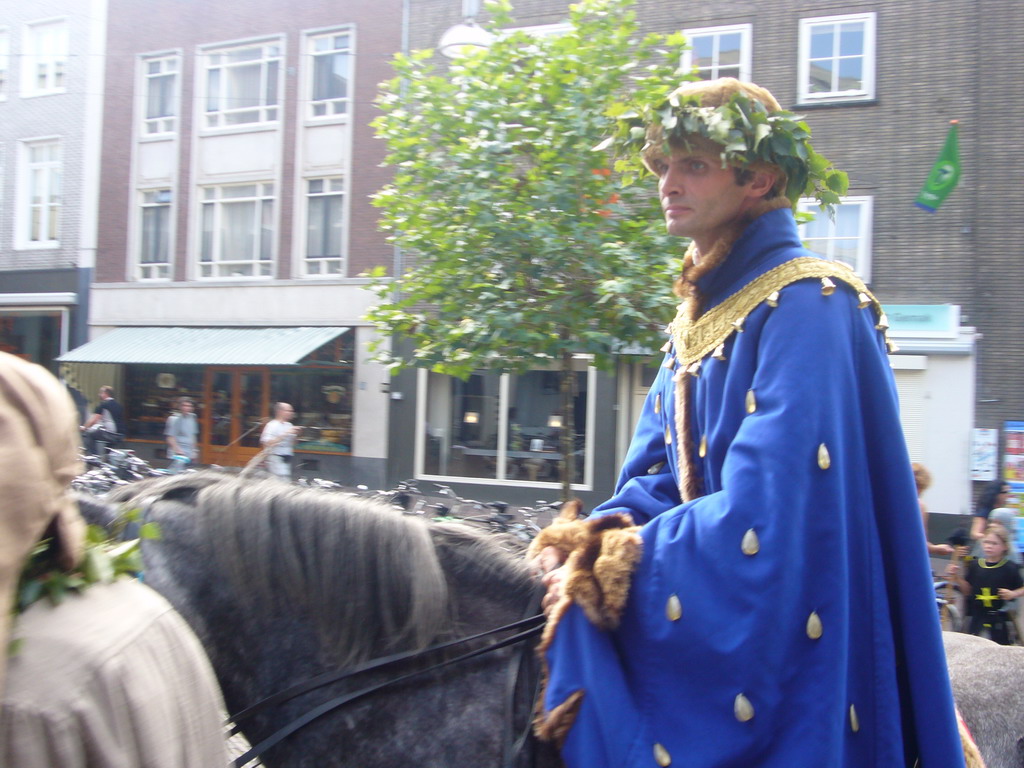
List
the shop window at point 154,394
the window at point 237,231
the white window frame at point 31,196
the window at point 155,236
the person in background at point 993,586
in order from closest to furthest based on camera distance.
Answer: the person in background at point 993,586 < the window at point 237,231 < the shop window at point 154,394 < the window at point 155,236 < the white window frame at point 31,196

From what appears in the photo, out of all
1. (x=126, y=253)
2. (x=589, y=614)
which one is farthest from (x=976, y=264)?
(x=126, y=253)

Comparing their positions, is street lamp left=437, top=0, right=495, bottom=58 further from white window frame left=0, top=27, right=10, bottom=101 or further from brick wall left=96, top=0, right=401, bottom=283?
white window frame left=0, top=27, right=10, bottom=101

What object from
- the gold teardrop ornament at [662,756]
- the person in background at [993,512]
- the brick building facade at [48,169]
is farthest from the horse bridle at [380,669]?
the brick building facade at [48,169]

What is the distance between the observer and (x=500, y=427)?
1723 centimetres

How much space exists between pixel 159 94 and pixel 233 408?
302 inches

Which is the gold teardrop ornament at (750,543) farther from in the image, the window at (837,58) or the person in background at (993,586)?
the window at (837,58)

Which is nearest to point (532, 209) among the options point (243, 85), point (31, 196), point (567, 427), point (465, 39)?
point (567, 427)

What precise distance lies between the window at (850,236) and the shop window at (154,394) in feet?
43.5

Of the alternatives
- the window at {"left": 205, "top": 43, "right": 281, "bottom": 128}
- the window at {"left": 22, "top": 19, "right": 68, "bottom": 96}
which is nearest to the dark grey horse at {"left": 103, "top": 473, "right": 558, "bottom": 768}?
the window at {"left": 205, "top": 43, "right": 281, "bottom": 128}

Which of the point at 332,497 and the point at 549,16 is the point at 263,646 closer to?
the point at 332,497

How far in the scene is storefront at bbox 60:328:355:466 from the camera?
709 inches

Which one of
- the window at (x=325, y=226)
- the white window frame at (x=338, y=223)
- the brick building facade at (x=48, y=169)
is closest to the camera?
the white window frame at (x=338, y=223)

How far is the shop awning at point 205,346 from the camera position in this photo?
57.6 feet

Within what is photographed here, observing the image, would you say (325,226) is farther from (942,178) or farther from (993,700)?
(993,700)
